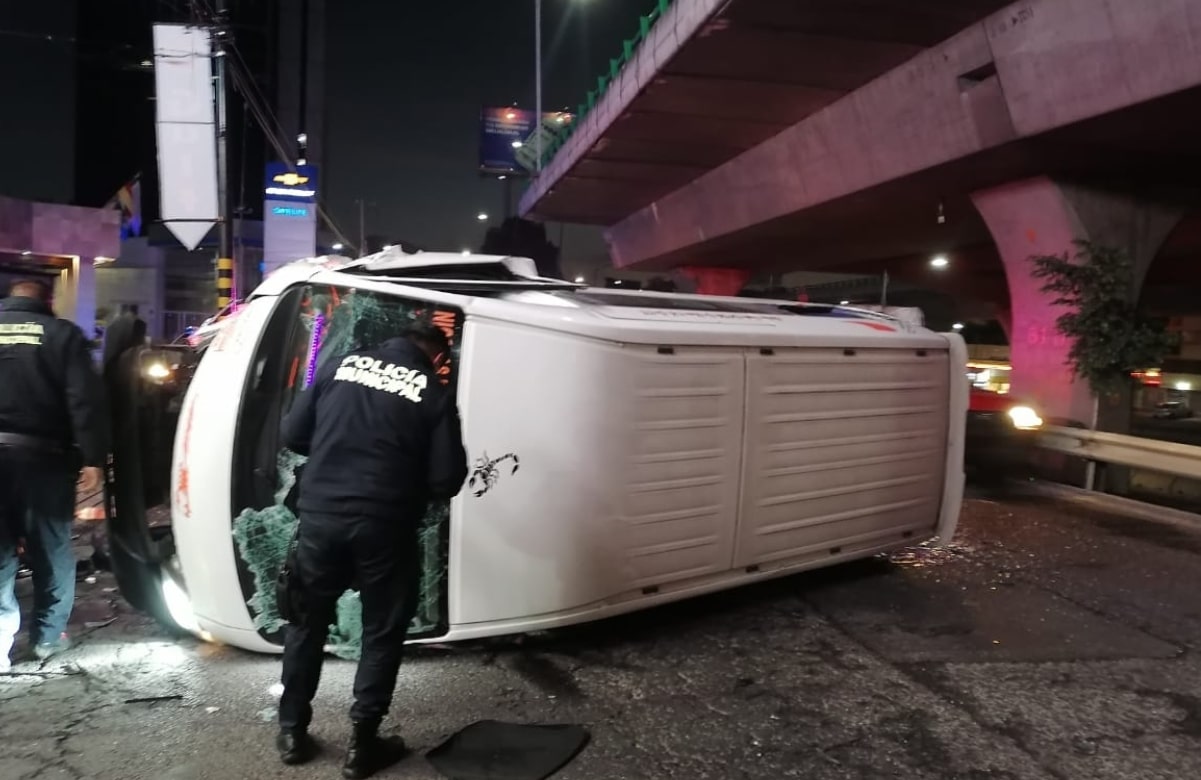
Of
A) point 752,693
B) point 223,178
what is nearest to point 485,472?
point 752,693

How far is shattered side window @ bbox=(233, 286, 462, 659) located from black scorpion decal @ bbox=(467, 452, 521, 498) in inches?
6.3

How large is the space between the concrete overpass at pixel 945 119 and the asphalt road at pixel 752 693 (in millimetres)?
5721

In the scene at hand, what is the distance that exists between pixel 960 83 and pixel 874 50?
122cm

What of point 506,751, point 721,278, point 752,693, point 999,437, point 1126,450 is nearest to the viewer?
point 506,751

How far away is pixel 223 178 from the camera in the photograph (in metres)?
11.2

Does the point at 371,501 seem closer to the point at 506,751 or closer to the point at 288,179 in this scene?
the point at 506,751

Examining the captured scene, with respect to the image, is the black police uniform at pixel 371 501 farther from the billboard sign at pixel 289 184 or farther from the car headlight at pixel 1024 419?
the billboard sign at pixel 289 184

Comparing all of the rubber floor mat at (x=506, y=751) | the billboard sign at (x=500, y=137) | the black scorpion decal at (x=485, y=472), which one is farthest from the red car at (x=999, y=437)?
the billboard sign at (x=500, y=137)

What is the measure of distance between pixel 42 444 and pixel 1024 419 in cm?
906

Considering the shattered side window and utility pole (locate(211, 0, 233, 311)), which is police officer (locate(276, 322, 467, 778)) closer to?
the shattered side window

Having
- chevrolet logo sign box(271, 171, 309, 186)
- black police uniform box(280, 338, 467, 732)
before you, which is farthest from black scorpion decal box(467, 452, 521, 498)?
chevrolet logo sign box(271, 171, 309, 186)

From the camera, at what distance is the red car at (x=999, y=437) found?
8.96 meters

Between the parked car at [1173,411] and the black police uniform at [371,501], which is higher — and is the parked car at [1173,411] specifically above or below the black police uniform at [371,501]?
below

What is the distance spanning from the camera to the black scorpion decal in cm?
358
